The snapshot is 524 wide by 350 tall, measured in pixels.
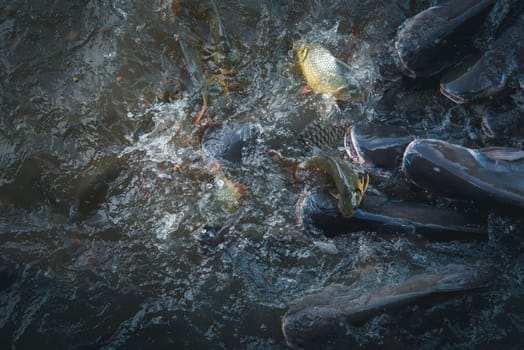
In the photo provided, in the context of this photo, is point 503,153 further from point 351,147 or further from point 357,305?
point 357,305

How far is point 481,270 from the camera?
8.55ft

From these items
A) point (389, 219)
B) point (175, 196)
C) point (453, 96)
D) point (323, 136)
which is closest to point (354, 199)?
point (389, 219)

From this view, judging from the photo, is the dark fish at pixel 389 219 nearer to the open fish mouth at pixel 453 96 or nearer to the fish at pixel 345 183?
the fish at pixel 345 183

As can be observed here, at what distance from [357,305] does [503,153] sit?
1.17m

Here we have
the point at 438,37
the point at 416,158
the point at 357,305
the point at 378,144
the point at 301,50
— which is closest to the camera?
the point at 357,305

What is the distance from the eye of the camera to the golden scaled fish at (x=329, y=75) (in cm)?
313

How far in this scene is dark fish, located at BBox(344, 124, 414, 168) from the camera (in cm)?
280

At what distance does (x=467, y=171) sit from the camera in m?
2.54

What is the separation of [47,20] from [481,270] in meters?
3.41

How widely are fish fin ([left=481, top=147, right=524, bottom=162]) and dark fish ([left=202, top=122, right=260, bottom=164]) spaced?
1391mm

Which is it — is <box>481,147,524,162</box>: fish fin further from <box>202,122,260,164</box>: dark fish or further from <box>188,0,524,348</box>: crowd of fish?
<box>202,122,260,164</box>: dark fish

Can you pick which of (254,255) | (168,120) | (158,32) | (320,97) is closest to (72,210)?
(168,120)

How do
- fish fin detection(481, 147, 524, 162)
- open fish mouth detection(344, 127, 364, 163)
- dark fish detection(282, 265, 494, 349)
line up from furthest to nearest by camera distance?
open fish mouth detection(344, 127, 364, 163) < fish fin detection(481, 147, 524, 162) < dark fish detection(282, 265, 494, 349)

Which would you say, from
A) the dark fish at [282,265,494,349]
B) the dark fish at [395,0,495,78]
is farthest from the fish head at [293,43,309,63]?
the dark fish at [282,265,494,349]
